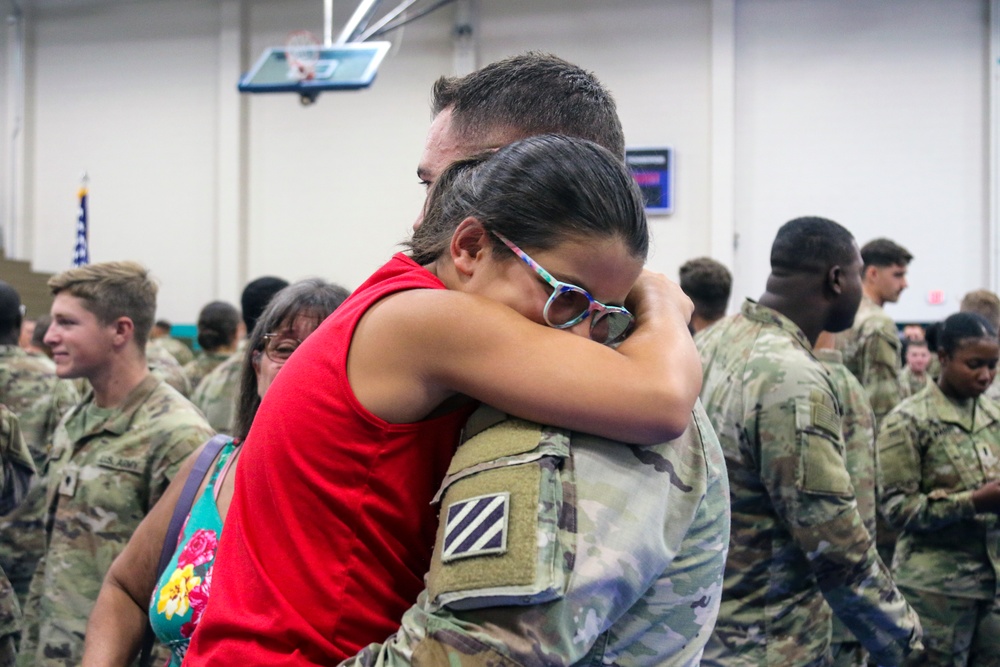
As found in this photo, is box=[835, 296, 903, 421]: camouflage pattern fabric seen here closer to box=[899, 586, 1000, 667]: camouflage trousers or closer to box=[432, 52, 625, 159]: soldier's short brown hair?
box=[899, 586, 1000, 667]: camouflage trousers

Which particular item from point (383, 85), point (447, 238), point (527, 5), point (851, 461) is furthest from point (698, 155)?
point (447, 238)

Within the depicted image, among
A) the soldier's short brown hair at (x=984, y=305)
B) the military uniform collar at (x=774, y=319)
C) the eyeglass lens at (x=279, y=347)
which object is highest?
the soldier's short brown hair at (x=984, y=305)

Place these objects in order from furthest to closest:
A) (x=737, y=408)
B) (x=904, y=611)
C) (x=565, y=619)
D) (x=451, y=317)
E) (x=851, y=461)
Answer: (x=851, y=461)
(x=737, y=408)
(x=904, y=611)
(x=451, y=317)
(x=565, y=619)

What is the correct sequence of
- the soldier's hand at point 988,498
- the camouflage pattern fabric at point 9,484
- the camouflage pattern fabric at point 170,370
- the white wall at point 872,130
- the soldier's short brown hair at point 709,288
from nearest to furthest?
1. the camouflage pattern fabric at point 9,484
2. the soldier's hand at point 988,498
3. the soldier's short brown hair at point 709,288
4. the camouflage pattern fabric at point 170,370
5. the white wall at point 872,130

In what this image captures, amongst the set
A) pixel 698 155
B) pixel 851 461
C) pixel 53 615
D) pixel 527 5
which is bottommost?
pixel 53 615

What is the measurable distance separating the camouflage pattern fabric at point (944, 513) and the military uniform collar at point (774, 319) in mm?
1221

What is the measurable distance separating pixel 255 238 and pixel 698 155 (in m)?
4.85

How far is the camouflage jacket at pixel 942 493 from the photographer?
3.78 metres

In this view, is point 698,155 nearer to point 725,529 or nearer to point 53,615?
point 53,615

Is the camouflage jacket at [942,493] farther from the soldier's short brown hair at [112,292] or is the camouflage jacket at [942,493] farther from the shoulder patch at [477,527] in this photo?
the shoulder patch at [477,527]

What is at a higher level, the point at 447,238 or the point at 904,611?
the point at 447,238

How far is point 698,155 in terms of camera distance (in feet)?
32.8

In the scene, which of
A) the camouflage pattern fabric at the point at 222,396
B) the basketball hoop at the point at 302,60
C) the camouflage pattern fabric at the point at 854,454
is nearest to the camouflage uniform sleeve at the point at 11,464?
the camouflage pattern fabric at the point at 222,396

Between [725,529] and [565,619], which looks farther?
[725,529]
